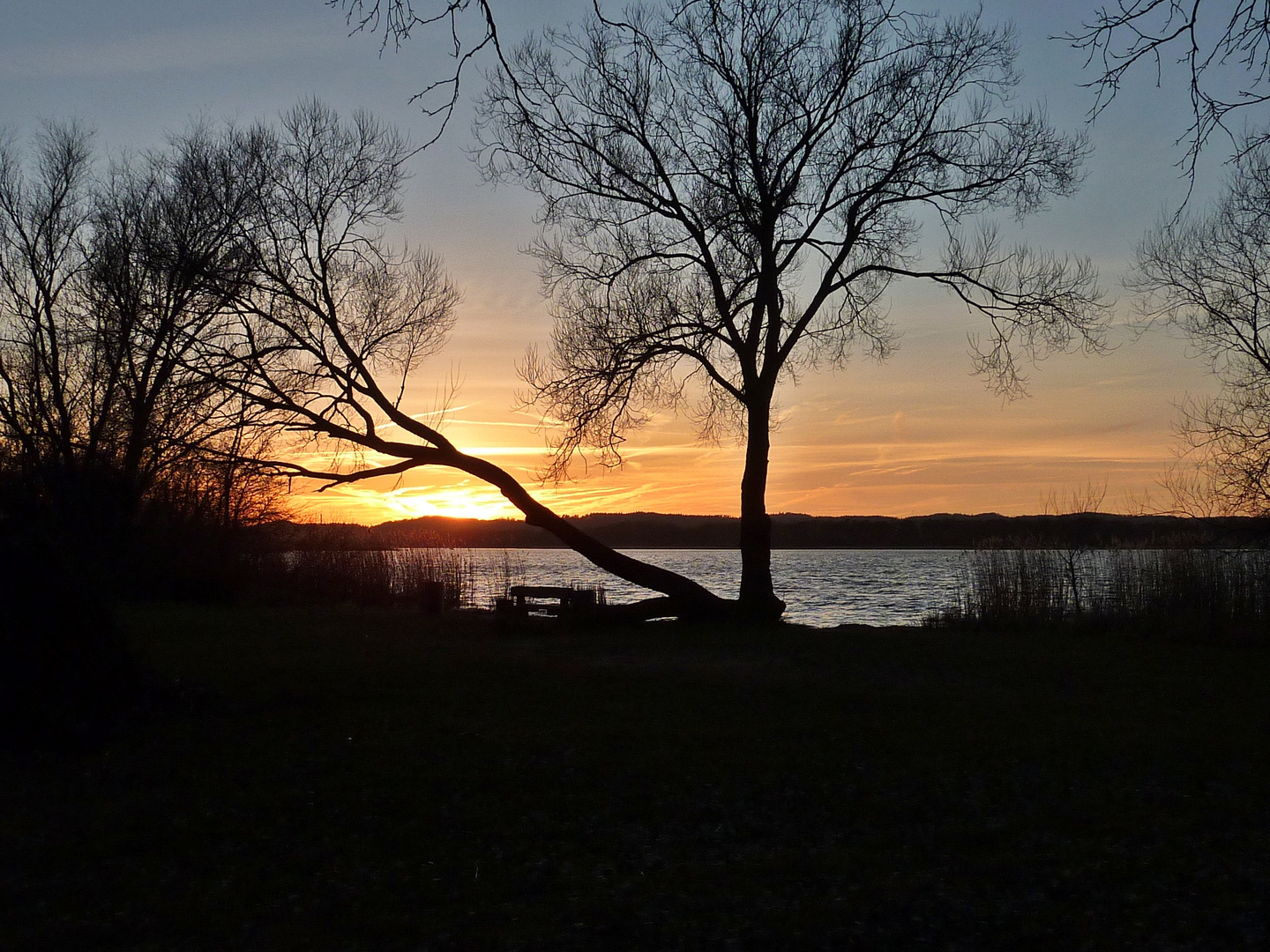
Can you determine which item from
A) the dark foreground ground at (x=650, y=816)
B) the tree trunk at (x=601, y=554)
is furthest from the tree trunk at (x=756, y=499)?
the dark foreground ground at (x=650, y=816)

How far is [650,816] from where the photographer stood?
573 cm

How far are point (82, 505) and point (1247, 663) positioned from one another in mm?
13747

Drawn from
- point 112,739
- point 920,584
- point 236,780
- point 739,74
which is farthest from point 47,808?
point 920,584

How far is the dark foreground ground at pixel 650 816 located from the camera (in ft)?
13.9

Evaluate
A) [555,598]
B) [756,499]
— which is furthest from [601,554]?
[756,499]

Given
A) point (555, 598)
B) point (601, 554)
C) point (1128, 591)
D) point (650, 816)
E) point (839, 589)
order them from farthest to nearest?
1. point (839, 589)
2. point (601, 554)
3. point (555, 598)
4. point (1128, 591)
5. point (650, 816)

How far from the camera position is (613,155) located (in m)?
17.4

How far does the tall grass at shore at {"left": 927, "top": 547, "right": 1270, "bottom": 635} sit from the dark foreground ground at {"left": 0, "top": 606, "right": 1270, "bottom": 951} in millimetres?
5591

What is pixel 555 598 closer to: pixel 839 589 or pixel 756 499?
pixel 756 499

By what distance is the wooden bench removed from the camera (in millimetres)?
16656

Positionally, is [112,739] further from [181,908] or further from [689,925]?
[689,925]

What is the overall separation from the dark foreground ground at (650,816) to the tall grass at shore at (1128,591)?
5.59m

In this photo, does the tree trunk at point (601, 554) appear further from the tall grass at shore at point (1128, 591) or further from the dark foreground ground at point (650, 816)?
the dark foreground ground at point (650, 816)

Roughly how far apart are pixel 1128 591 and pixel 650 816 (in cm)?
1374
